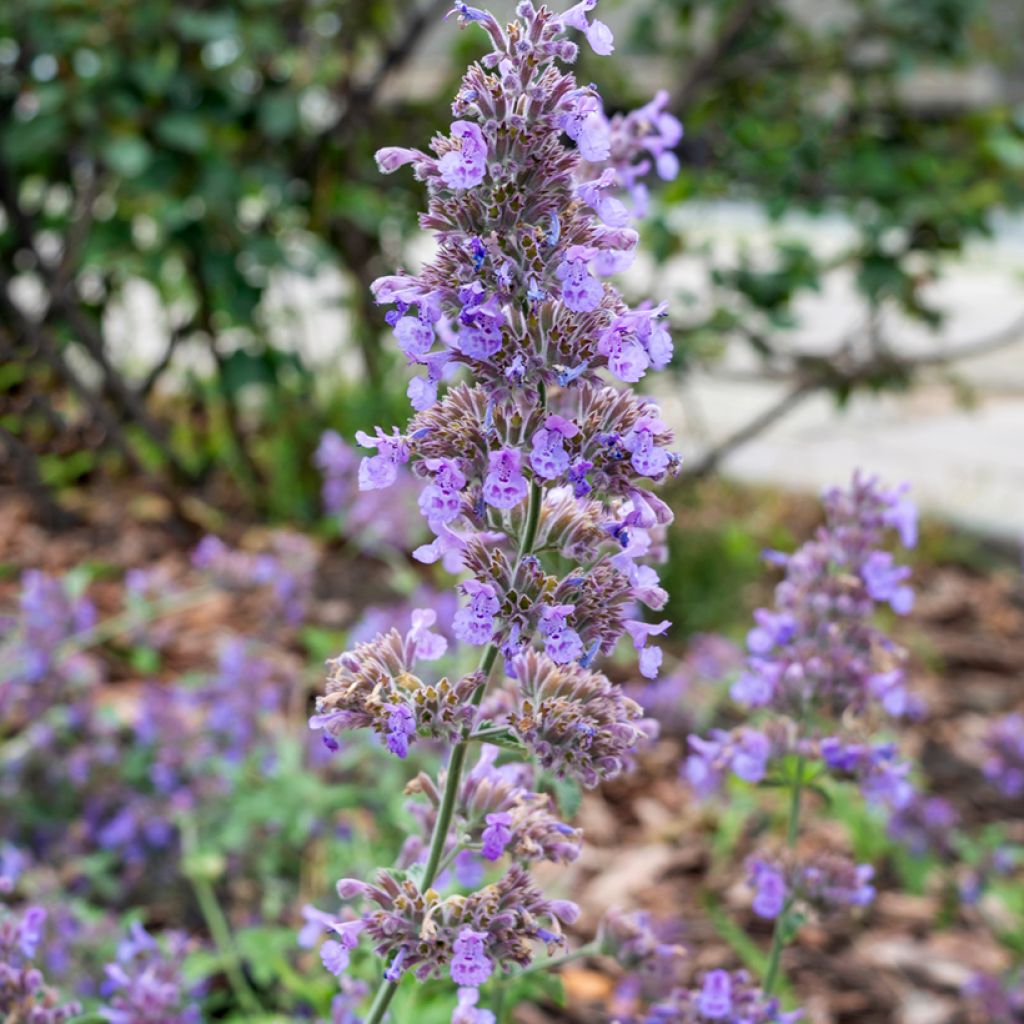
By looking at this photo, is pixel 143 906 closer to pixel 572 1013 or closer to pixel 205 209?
pixel 572 1013

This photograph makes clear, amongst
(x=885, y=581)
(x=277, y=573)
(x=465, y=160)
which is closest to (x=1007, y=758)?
(x=885, y=581)

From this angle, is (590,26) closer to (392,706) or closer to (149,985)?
(392,706)

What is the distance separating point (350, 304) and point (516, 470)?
168 inches

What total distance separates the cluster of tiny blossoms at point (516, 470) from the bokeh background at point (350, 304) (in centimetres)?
193

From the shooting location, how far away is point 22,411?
15.9 ft

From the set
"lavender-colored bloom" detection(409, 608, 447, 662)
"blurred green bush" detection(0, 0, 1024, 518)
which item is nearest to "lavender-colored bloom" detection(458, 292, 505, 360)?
"lavender-colored bloom" detection(409, 608, 447, 662)

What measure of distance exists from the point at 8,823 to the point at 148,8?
276cm

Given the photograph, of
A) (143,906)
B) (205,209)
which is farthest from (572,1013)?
(205,209)

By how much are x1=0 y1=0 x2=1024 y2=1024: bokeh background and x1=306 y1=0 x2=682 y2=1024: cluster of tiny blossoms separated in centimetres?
193

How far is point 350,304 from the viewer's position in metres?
5.24

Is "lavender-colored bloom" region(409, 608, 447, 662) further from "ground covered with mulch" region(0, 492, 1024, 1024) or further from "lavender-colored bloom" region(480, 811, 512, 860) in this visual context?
"ground covered with mulch" region(0, 492, 1024, 1024)

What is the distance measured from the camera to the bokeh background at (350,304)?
375 centimetres

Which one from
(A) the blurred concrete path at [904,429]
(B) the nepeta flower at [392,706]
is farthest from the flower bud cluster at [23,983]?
(A) the blurred concrete path at [904,429]

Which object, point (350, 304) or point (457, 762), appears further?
point (350, 304)
